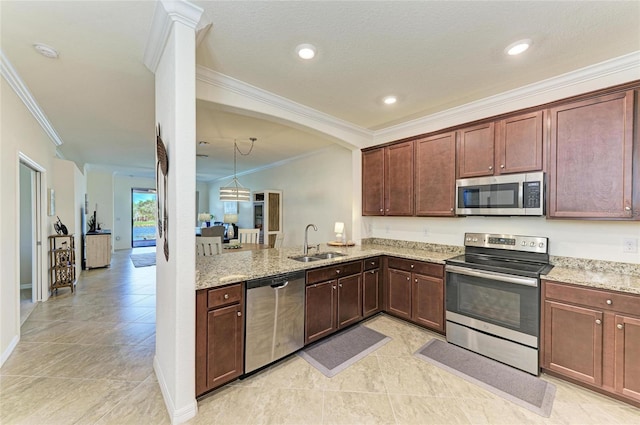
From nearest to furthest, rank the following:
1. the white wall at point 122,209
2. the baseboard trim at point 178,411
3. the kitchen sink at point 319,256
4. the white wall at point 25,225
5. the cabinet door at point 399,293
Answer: the baseboard trim at point 178,411, the kitchen sink at point 319,256, the cabinet door at point 399,293, the white wall at point 25,225, the white wall at point 122,209

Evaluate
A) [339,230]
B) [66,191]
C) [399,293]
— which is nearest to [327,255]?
[339,230]

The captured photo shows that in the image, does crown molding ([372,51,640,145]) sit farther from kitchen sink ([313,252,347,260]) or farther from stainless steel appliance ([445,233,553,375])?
kitchen sink ([313,252,347,260])

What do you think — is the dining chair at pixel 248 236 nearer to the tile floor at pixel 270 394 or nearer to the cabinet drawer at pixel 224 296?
the tile floor at pixel 270 394

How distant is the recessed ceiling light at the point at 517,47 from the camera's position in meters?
2.01

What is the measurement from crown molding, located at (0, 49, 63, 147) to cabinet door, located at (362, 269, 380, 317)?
3.97 m

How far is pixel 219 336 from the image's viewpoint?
6.55 ft

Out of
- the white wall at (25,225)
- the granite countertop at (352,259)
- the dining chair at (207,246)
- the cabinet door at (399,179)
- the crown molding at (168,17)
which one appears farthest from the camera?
the white wall at (25,225)

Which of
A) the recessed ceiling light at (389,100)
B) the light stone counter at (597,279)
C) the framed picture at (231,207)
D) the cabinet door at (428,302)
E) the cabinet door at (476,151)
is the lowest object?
the cabinet door at (428,302)

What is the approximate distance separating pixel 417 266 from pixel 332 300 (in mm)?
1087

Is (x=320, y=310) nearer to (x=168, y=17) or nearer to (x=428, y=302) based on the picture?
(x=428, y=302)

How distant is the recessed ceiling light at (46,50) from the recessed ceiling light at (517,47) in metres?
3.62

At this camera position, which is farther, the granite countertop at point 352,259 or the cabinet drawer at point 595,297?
the granite countertop at point 352,259

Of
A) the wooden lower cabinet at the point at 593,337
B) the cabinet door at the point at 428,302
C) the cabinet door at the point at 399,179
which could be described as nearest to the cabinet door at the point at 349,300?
the cabinet door at the point at 428,302

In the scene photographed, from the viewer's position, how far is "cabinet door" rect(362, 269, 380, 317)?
3232mm
